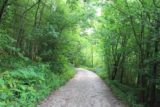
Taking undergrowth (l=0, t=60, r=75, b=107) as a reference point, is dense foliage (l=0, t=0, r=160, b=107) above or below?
above

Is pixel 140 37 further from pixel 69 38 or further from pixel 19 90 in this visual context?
pixel 19 90

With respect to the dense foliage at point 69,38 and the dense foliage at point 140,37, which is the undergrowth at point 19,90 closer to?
the dense foliage at point 69,38

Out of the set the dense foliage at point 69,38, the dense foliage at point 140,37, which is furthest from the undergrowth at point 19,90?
the dense foliage at point 140,37

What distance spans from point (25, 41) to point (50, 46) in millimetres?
4533

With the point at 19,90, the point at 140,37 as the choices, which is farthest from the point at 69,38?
the point at 19,90

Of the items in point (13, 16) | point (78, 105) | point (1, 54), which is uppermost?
point (13, 16)

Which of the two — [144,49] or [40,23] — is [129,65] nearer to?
[144,49]

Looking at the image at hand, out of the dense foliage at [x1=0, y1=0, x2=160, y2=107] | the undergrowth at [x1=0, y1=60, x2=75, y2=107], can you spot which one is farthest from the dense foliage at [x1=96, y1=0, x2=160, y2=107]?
the undergrowth at [x1=0, y1=60, x2=75, y2=107]

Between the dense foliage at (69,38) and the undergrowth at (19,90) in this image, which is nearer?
the undergrowth at (19,90)

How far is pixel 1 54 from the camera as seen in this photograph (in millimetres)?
14977

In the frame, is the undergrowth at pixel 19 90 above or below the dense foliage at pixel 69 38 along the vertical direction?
below

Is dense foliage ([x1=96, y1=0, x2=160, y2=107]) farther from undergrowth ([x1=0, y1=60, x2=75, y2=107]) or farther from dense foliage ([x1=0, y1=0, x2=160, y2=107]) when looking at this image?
undergrowth ([x1=0, y1=60, x2=75, y2=107])

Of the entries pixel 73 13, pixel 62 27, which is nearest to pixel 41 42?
pixel 62 27

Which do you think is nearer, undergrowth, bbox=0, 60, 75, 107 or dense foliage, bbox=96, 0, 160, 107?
undergrowth, bbox=0, 60, 75, 107
